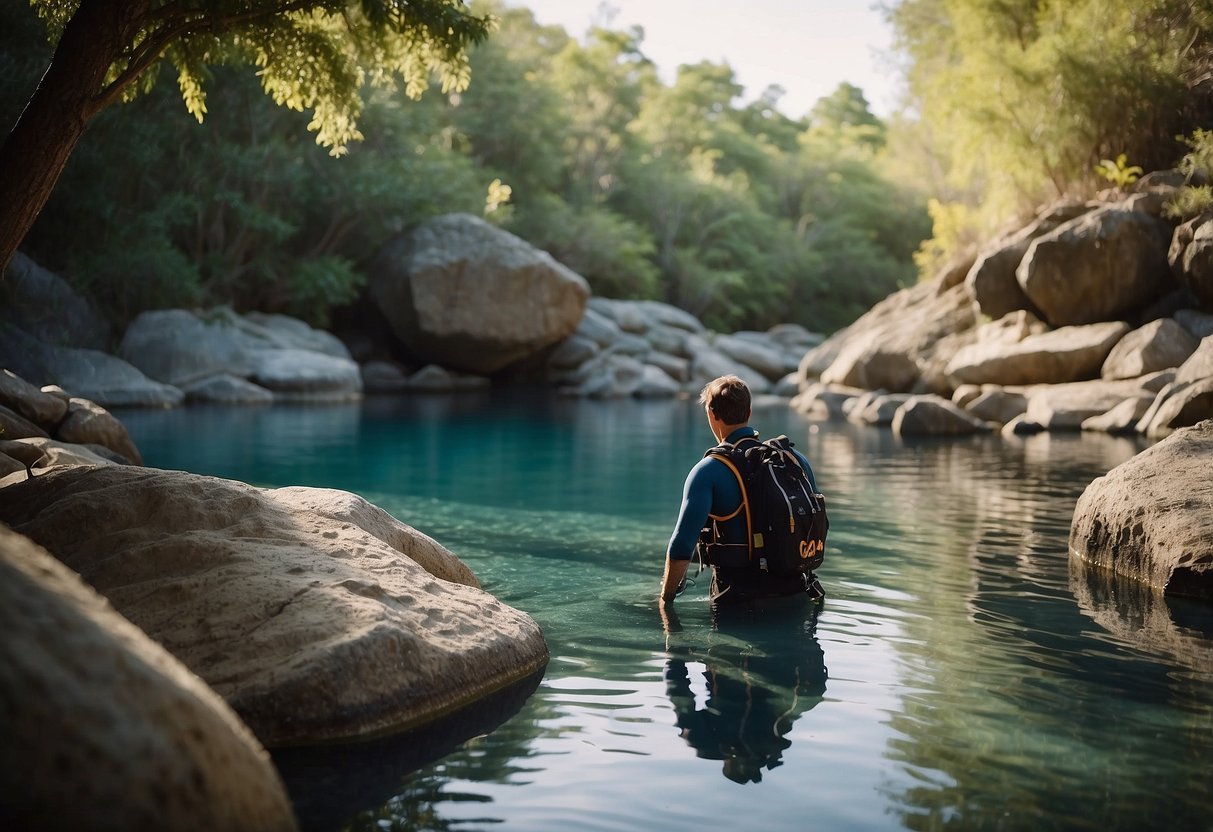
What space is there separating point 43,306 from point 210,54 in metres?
13.2

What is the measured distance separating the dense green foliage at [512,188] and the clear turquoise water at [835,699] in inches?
220

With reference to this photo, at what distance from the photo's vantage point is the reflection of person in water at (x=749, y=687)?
13.1 ft

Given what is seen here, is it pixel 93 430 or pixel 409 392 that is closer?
pixel 93 430

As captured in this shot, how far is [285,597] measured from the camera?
4.39 m

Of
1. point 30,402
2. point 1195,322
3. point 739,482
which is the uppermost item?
point 1195,322

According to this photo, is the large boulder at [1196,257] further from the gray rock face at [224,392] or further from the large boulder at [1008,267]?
the gray rock face at [224,392]

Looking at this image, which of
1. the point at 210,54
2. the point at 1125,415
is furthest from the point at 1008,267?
the point at 210,54

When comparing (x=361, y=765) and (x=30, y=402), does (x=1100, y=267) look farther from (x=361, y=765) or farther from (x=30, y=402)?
(x=361, y=765)

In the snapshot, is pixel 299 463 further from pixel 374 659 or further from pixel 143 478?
pixel 374 659

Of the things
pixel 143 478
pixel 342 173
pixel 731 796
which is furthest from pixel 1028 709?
pixel 342 173

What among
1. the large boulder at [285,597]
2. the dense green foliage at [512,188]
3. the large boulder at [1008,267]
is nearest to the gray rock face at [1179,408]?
the large boulder at [1008,267]

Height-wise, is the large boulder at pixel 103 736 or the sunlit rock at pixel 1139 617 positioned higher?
the large boulder at pixel 103 736

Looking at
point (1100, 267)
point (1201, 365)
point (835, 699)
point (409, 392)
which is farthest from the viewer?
point (409, 392)

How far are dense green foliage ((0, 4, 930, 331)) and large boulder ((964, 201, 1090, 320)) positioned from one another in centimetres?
1183
